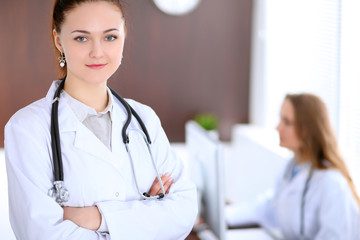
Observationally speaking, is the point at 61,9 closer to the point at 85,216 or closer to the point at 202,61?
the point at 85,216

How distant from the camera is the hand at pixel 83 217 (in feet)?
2.27

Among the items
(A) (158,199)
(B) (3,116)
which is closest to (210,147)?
(A) (158,199)

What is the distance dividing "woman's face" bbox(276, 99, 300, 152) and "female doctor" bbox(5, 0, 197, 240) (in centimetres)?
99

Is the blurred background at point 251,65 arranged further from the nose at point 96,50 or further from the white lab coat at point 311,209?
the nose at point 96,50

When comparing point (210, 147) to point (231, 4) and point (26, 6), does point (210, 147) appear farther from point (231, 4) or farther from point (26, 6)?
point (231, 4)

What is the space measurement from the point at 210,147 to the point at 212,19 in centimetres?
146

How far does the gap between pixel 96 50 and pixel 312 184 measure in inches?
47.3

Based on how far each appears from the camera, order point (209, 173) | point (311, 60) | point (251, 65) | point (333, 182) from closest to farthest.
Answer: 1. point (209, 173)
2. point (333, 182)
3. point (311, 60)
4. point (251, 65)

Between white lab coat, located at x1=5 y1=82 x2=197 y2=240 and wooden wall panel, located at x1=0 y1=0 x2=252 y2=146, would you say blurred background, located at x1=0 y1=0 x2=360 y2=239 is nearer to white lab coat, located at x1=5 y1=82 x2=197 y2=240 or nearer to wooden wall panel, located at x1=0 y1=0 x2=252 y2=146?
wooden wall panel, located at x1=0 y1=0 x2=252 y2=146

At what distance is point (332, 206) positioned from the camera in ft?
5.21

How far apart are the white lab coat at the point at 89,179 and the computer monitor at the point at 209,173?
0.52 m

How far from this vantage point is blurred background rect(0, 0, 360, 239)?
6.31ft

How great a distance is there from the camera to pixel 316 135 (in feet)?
5.51

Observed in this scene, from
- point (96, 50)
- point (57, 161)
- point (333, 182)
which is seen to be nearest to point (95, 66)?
point (96, 50)
